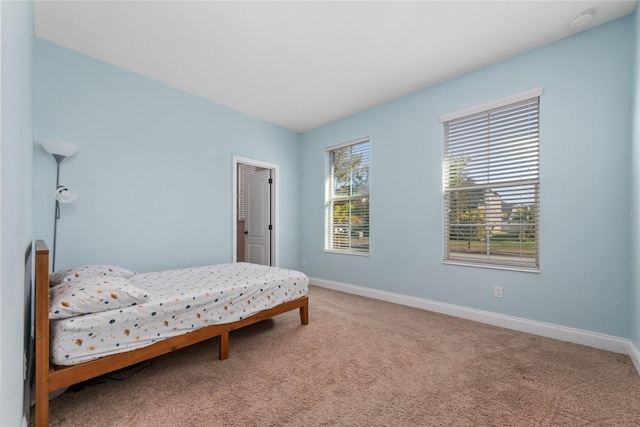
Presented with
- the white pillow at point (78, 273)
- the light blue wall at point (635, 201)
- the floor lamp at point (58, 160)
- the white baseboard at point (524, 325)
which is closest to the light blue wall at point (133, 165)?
the floor lamp at point (58, 160)

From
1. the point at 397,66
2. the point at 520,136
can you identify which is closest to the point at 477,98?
the point at 520,136

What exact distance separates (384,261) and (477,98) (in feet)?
7.46

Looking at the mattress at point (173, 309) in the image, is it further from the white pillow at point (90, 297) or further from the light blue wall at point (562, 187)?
the light blue wall at point (562, 187)

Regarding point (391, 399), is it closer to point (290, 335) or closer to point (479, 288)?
point (290, 335)

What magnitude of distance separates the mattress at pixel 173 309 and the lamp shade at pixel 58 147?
1281 mm

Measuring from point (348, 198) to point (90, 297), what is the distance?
344cm

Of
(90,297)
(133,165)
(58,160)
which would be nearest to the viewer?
(90,297)

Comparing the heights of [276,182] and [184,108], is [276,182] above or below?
→ below

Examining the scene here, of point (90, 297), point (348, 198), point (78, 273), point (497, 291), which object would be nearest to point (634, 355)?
point (497, 291)

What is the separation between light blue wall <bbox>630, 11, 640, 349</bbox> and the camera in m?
2.06

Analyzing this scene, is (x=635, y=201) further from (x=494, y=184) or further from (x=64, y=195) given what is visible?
(x=64, y=195)

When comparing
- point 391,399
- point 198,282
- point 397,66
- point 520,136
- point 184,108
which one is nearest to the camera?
point 391,399

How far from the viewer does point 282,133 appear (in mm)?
4902

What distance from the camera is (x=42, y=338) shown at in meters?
1.47
